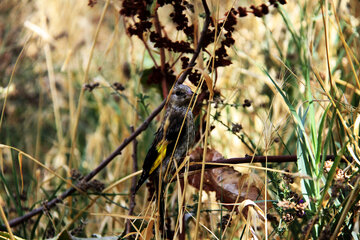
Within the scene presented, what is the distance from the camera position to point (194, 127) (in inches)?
90.5

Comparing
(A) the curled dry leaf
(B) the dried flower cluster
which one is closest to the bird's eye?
(B) the dried flower cluster

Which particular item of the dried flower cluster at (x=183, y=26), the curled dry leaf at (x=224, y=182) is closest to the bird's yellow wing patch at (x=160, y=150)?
the curled dry leaf at (x=224, y=182)

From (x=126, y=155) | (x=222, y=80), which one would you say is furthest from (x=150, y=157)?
(x=222, y=80)

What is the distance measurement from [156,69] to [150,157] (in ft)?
1.54

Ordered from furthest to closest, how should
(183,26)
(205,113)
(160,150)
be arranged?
(205,113), (160,150), (183,26)

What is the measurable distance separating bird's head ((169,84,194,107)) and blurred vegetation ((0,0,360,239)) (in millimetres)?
64

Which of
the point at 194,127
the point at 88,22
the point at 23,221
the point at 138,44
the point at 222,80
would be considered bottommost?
the point at 23,221

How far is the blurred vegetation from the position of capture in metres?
1.81

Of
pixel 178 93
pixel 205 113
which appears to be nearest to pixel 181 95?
pixel 178 93

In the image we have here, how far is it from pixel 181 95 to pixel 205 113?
0.51ft

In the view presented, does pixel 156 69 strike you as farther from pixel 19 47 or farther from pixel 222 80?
pixel 19 47

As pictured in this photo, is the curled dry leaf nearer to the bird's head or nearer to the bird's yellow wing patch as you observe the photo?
the bird's yellow wing patch

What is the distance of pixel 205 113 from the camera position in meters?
2.39

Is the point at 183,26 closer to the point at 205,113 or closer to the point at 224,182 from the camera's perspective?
the point at 205,113
